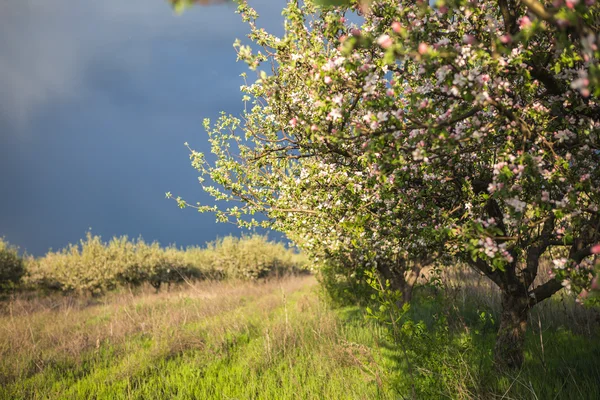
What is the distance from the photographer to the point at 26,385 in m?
7.96

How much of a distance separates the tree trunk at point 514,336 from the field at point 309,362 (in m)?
0.27

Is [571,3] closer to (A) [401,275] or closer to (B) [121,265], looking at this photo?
(A) [401,275]

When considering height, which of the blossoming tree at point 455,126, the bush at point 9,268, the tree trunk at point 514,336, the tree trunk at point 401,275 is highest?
the bush at point 9,268

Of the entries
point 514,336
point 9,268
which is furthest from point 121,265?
point 514,336

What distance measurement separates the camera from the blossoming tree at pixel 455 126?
331 cm

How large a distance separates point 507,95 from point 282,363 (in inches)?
271

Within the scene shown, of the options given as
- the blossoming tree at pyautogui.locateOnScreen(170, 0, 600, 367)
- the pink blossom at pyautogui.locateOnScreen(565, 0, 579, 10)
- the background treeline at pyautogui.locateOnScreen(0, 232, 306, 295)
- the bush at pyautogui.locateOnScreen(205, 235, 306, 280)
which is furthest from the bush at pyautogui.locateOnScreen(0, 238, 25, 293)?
the pink blossom at pyautogui.locateOnScreen(565, 0, 579, 10)

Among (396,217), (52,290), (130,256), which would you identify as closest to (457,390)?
(396,217)

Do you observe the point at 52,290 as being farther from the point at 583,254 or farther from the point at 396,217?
the point at 583,254

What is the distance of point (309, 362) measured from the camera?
7730 mm

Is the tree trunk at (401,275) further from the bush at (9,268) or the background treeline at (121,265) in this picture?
the bush at (9,268)

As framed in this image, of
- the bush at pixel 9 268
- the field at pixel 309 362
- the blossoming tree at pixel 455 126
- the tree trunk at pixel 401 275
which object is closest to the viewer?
the blossoming tree at pixel 455 126

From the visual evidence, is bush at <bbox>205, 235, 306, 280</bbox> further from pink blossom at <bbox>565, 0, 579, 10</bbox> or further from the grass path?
pink blossom at <bbox>565, 0, 579, 10</bbox>

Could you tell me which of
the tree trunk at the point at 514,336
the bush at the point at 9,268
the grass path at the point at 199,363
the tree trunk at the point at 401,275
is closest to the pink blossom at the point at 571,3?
the grass path at the point at 199,363
